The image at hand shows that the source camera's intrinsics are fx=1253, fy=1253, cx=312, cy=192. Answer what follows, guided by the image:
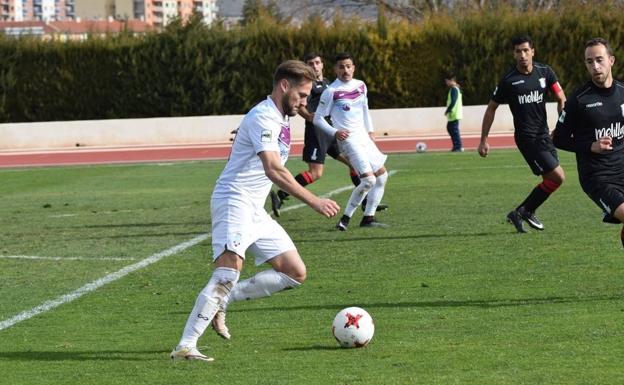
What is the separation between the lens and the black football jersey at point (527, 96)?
13.4m

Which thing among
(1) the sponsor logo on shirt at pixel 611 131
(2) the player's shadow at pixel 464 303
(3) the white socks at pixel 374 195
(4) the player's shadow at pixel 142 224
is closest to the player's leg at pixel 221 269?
(2) the player's shadow at pixel 464 303

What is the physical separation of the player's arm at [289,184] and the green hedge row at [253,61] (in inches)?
1257

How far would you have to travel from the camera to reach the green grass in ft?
23.2

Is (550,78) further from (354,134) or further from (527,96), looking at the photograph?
(354,134)

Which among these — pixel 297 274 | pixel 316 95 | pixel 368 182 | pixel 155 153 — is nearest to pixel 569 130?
pixel 297 274

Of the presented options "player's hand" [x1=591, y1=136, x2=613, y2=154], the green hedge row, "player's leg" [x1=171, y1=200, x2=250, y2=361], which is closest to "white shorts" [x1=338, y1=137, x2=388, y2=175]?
"player's hand" [x1=591, y1=136, x2=613, y2=154]

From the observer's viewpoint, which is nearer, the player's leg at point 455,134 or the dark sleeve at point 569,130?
the dark sleeve at point 569,130

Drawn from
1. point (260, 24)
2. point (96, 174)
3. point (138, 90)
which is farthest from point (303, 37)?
point (96, 174)

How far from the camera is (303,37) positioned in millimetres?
39750

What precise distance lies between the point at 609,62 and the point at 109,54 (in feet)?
107

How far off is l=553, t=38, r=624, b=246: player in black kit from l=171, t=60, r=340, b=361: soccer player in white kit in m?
2.65

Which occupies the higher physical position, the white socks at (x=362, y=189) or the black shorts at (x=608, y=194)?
the black shorts at (x=608, y=194)

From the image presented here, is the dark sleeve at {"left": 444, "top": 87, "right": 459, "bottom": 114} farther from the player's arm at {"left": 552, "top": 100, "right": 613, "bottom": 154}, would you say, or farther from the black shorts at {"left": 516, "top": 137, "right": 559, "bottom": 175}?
the player's arm at {"left": 552, "top": 100, "right": 613, "bottom": 154}

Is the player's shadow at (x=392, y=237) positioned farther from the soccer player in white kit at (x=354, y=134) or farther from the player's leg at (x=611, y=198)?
the player's leg at (x=611, y=198)
